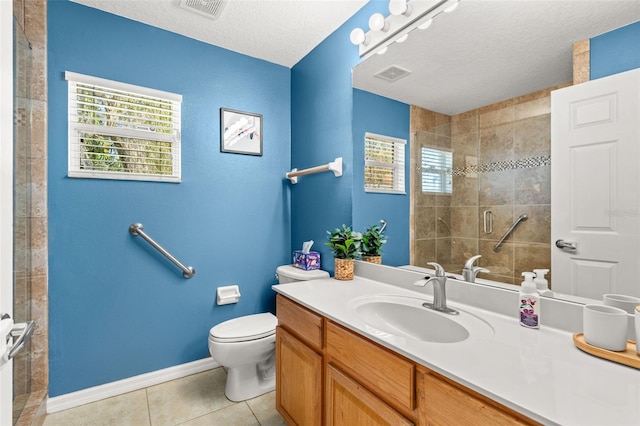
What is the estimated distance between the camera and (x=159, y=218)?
2.11m

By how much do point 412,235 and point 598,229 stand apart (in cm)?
79

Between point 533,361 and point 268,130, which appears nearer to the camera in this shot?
point 533,361

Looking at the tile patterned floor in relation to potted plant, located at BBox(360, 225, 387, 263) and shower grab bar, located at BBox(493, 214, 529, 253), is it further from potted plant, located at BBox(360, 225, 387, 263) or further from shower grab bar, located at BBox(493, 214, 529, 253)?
shower grab bar, located at BBox(493, 214, 529, 253)

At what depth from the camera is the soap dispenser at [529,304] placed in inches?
40.1

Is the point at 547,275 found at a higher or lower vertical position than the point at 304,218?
lower

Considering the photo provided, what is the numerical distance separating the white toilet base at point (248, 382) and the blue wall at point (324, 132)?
2.75 ft

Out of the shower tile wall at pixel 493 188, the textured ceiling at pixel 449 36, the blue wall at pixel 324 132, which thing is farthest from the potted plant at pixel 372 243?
the textured ceiling at pixel 449 36

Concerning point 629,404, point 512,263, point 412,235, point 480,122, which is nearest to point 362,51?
point 480,122

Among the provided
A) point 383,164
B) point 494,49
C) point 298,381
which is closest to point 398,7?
point 494,49

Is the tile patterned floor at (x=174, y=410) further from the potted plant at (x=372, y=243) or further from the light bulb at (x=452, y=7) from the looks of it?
the light bulb at (x=452, y=7)

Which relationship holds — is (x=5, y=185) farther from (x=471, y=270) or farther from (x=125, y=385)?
(x=125, y=385)

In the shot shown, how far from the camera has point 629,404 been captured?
622 millimetres

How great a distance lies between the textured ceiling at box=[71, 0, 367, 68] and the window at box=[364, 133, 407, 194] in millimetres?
795

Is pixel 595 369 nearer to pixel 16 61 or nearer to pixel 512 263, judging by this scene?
pixel 512 263
